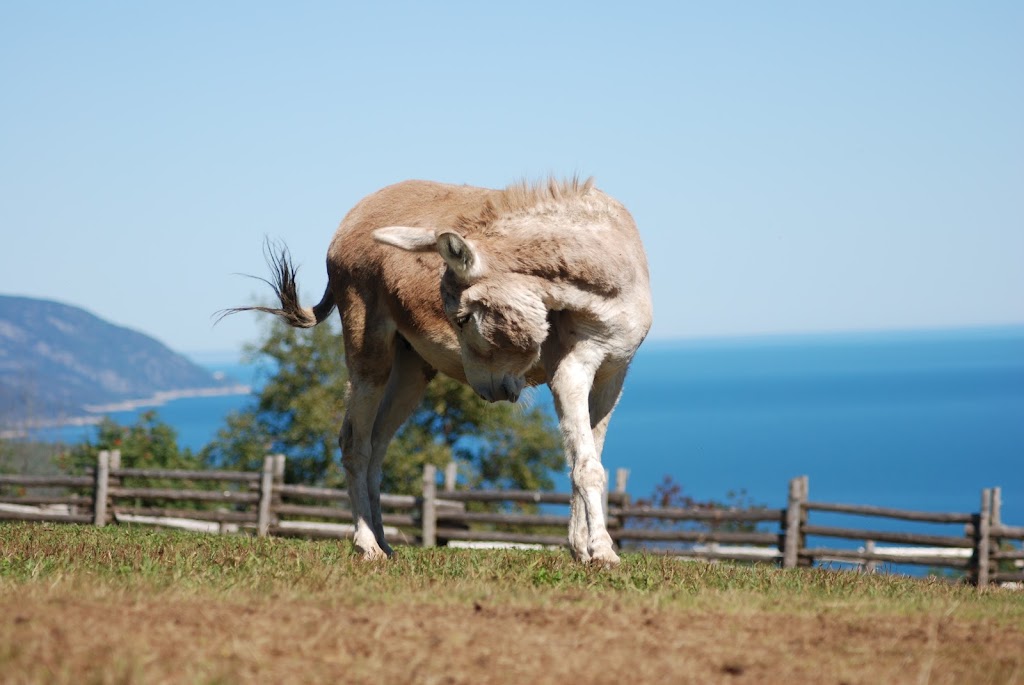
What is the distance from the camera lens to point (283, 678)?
351cm

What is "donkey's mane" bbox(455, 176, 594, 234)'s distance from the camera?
286 inches

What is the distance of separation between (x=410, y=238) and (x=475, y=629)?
3462 millimetres

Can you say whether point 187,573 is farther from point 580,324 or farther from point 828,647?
point 828,647

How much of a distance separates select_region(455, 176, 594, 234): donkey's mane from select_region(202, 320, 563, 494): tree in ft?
80.0

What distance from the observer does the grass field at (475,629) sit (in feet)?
11.9

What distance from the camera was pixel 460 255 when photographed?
22.2ft

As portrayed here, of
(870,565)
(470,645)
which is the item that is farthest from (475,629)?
(870,565)

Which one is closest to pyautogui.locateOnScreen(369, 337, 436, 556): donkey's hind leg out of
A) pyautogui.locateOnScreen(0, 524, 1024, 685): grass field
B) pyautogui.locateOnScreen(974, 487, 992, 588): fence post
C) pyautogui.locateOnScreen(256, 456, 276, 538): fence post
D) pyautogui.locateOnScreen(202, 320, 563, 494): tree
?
pyautogui.locateOnScreen(0, 524, 1024, 685): grass field

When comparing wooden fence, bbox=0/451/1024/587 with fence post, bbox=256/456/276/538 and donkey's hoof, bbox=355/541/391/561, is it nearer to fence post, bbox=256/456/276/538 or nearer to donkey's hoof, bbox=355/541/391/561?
fence post, bbox=256/456/276/538

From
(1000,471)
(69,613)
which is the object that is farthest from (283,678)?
(1000,471)

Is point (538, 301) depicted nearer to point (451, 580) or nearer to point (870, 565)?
point (451, 580)

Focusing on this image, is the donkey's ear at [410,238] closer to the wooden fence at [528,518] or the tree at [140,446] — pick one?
the wooden fence at [528,518]

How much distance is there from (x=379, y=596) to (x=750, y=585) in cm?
222

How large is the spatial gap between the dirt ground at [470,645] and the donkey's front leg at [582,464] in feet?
6.14
